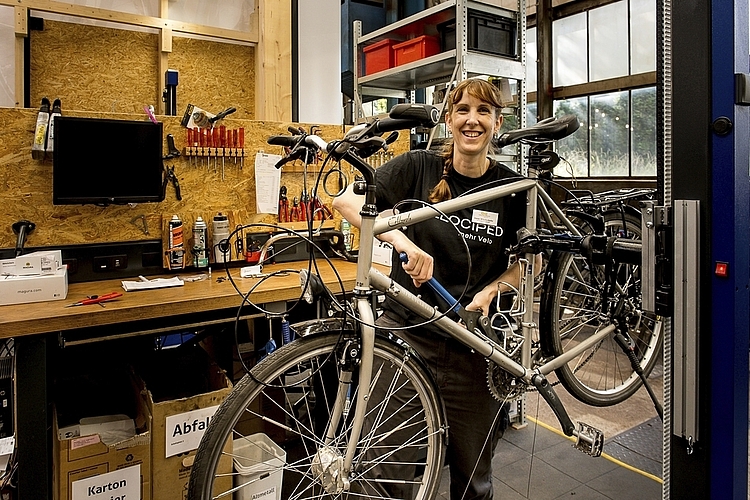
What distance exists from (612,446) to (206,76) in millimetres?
3571

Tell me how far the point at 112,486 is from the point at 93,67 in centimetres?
289

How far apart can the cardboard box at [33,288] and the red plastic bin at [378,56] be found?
263 cm

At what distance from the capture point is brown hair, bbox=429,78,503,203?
1636mm

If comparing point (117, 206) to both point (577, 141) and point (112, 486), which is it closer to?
point (112, 486)

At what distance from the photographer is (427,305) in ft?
4.76

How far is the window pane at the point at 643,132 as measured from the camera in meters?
4.89

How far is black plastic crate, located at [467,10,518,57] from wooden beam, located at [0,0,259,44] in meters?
1.41

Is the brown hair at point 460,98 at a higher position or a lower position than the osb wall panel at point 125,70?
lower

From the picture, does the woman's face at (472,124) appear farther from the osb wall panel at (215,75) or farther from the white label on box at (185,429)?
the osb wall panel at (215,75)

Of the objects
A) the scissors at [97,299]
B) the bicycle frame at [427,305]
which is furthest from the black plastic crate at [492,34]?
the scissors at [97,299]

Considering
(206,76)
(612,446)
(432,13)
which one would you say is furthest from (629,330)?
(206,76)

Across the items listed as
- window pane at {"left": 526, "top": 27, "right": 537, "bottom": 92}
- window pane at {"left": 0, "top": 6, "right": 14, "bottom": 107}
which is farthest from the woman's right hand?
window pane at {"left": 526, "top": 27, "right": 537, "bottom": 92}

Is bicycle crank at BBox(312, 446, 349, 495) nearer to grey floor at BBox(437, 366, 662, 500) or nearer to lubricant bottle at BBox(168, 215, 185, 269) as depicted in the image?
grey floor at BBox(437, 366, 662, 500)

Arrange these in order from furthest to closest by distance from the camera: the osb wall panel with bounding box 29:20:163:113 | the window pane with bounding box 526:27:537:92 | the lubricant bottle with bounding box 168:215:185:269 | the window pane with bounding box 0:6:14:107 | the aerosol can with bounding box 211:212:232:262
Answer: the window pane with bounding box 526:27:537:92, the osb wall panel with bounding box 29:20:163:113, the window pane with bounding box 0:6:14:107, the aerosol can with bounding box 211:212:232:262, the lubricant bottle with bounding box 168:215:185:269
